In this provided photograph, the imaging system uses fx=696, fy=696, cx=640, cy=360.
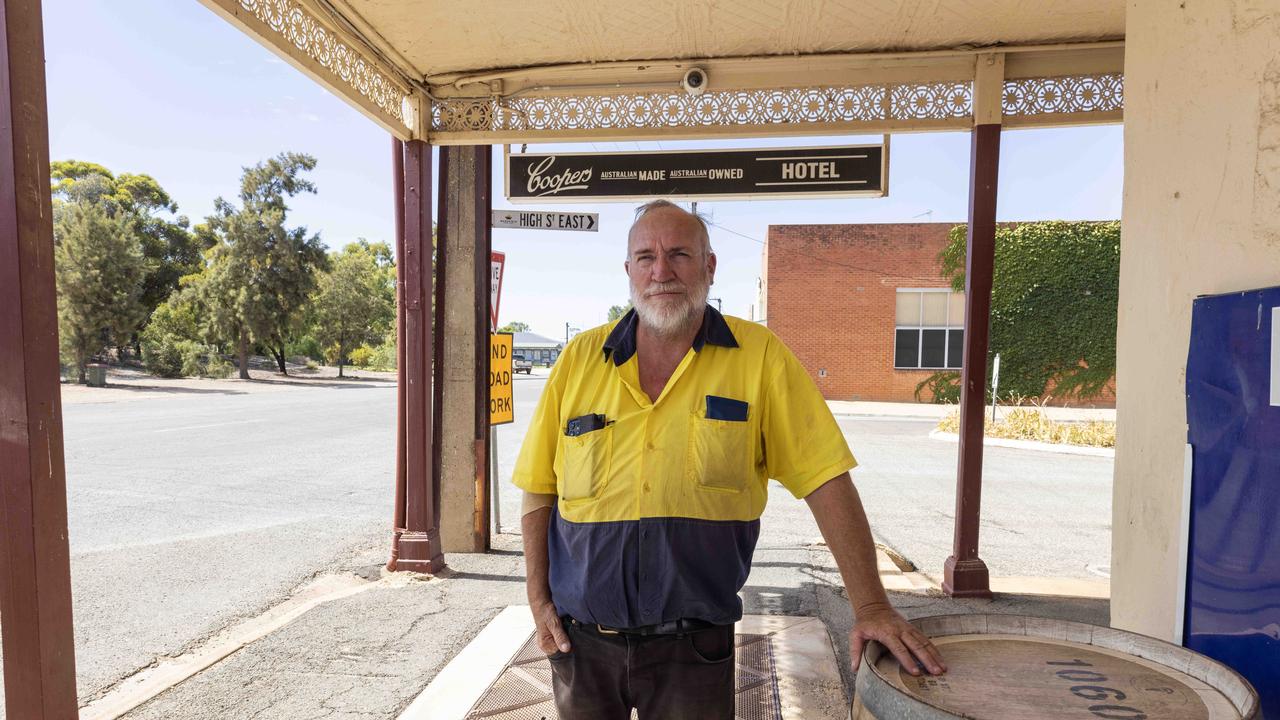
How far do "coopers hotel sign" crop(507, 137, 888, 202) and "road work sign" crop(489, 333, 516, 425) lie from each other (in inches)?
46.9

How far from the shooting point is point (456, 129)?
4.83 m

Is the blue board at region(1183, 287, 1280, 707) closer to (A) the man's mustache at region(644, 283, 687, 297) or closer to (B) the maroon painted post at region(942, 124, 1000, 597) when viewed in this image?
(A) the man's mustache at region(644, 283, 687, 297)

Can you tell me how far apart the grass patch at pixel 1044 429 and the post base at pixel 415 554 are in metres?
10.5

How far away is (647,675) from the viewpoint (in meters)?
1.90

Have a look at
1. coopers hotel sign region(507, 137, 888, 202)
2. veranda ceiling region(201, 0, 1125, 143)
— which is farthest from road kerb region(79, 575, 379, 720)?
veranda ceiling region(201, 0, 1125, 143)

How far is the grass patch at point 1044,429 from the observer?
12.8 metres

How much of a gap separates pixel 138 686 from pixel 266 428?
11.7 meters

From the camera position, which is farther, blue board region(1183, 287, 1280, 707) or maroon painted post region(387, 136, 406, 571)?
maroon painted post region(387, 136, 406, 571)

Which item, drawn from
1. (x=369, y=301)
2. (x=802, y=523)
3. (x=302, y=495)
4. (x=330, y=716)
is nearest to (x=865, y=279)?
(x=802, y=523)

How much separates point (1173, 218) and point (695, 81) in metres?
3.16

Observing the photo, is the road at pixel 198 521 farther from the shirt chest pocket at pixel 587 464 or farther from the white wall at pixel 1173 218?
the white wall at pixel 1173 218

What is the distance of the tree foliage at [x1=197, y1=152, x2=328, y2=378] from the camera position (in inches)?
1325

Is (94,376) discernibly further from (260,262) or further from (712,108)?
(712,108)

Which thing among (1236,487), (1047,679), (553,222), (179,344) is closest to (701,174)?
(553,222)
